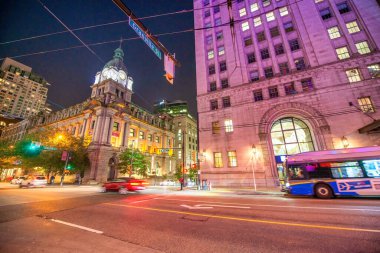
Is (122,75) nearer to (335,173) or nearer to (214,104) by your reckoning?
(214,104)

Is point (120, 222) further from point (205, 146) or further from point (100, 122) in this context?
point (100, 122)

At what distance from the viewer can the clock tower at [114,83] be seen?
4494 centimetres

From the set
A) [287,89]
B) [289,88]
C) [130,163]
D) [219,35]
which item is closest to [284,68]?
[289,88]

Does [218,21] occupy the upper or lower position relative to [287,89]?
upper

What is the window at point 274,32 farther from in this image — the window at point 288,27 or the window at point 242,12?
the window at point 242,12

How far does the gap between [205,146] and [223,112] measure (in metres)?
5.93

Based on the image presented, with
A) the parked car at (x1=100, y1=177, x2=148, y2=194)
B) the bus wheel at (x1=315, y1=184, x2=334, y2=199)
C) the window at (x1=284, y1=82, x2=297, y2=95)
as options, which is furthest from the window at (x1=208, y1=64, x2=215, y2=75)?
the bus wheel at (x1=315, y1=184, x2=334, y2=199)

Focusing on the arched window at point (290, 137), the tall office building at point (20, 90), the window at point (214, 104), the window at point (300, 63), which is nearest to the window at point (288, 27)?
the window at point (300, 63)

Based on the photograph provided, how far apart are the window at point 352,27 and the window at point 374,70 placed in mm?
5565

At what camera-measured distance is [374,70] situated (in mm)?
18328

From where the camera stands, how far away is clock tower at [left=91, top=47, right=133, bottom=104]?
1769 inches

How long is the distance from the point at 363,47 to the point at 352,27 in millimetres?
3434

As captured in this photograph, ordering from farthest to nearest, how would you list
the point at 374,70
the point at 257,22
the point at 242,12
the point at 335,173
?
1. the point at 242,12
2. the point at 257,22
3. the point at 374,70
4. the point at 335,173

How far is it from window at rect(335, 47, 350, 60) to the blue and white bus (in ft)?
49.7
